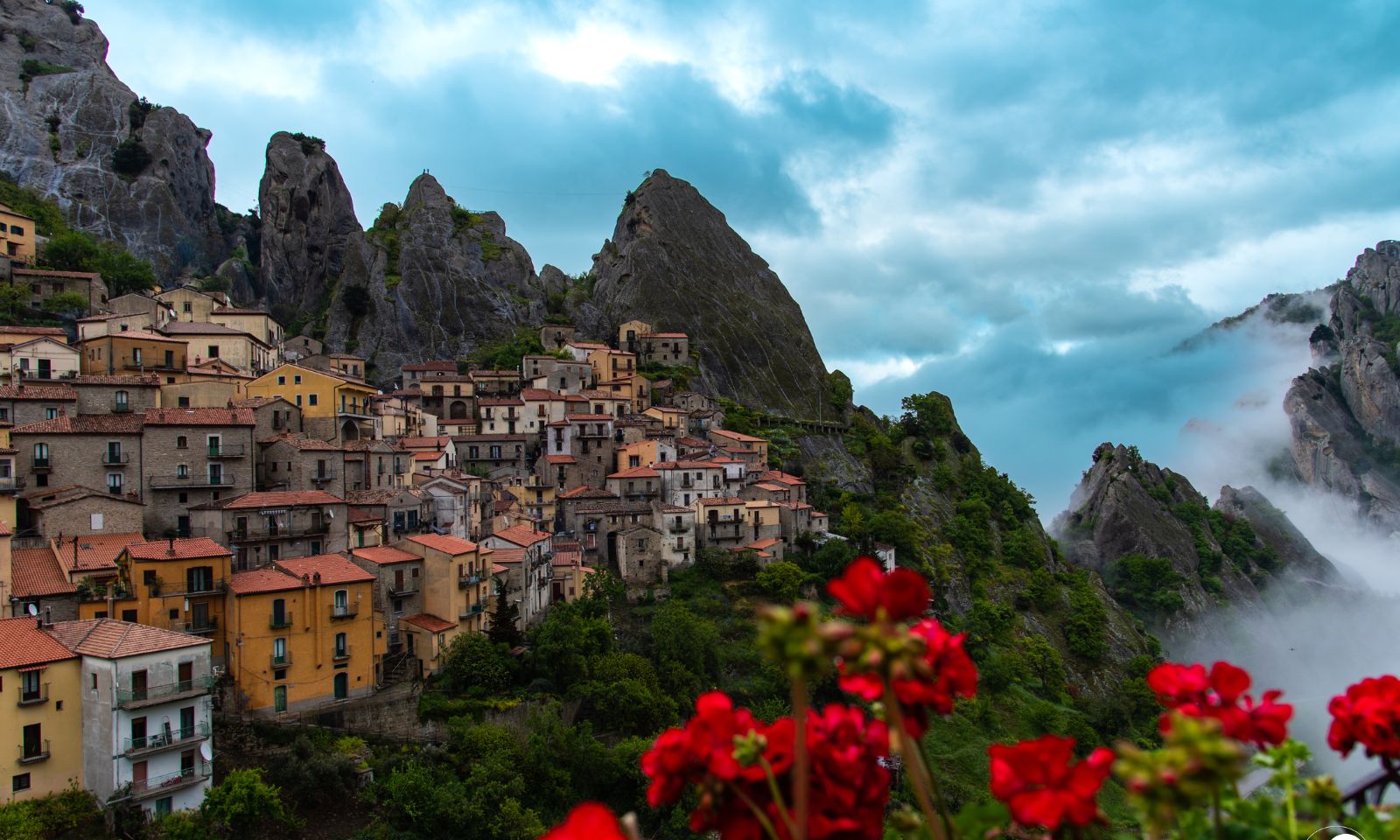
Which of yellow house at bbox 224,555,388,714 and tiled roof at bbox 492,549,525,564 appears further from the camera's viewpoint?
A: tiled roof at bbox 492,549,525,564

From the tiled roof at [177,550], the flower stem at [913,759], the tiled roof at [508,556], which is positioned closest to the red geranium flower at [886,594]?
the flower stem at [913,759]

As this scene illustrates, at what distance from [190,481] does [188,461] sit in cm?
88

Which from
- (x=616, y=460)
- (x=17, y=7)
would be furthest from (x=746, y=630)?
(x=17, y=7)

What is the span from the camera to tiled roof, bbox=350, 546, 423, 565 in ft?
108

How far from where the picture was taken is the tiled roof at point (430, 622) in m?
32.9

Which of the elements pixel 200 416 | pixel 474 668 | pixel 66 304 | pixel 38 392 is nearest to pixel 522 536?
pixel 474 668

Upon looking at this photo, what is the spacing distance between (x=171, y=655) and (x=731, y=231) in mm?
101020

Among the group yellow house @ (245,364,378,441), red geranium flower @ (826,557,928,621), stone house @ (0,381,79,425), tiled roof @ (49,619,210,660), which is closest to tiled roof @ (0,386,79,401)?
stone house @ (0,381,79,425)

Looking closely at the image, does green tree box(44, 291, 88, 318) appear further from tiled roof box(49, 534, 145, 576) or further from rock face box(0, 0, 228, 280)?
tiled roof box(49, 534, 145, 576)

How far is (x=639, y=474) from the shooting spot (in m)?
53.7

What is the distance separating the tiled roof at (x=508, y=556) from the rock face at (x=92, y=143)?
57.2m

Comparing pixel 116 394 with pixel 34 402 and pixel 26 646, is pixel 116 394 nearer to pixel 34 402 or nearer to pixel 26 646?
pixel 34 402

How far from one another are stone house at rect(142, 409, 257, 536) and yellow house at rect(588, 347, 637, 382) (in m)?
40.0

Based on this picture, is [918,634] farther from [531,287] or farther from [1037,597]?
[531,287]
